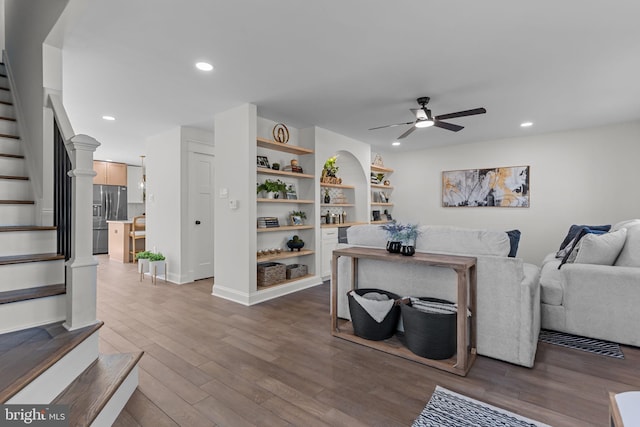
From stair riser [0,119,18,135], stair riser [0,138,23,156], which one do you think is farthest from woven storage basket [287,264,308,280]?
stair riser [0,119,18,135]

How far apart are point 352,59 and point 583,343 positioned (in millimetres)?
3278

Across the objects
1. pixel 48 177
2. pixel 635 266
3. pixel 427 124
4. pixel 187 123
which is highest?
pixel 187 123

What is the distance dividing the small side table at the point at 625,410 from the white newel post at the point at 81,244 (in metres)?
2.54

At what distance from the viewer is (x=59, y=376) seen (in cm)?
154

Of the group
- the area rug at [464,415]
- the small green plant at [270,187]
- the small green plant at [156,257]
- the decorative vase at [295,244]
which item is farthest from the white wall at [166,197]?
the area rug at [464,415]

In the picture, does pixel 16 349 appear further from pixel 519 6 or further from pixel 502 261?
pixel 519 6

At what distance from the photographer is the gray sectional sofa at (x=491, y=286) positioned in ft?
7.38

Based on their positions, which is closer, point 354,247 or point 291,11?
point 291,11

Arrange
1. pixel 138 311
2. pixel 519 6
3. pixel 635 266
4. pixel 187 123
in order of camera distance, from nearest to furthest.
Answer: pixel 519 6 < pixel 635 266 < pixel 138 311 < pixel 187 123

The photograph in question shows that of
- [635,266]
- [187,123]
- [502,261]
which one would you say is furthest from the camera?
[187,123]

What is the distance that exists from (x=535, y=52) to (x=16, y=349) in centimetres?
429

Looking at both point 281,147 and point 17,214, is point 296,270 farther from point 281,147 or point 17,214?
point 17,214

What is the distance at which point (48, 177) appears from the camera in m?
2.39

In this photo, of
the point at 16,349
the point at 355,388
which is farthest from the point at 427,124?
the point at 16,349
